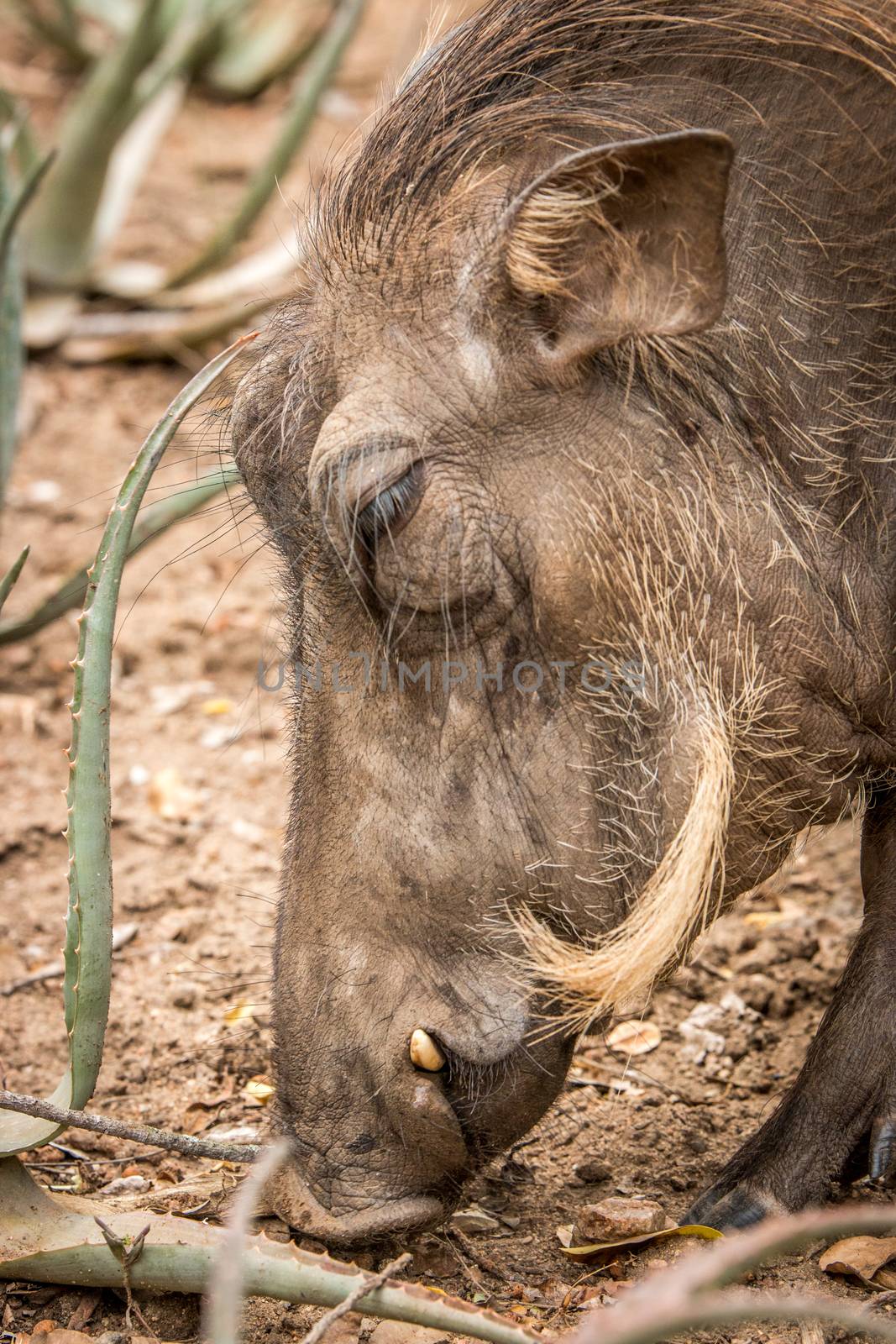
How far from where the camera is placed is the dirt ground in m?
2.47

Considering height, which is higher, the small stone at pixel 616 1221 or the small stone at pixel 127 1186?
the small stone at pixel 127 1186

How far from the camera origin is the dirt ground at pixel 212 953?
8.12 ft

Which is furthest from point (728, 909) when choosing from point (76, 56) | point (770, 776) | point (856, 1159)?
point (76, 56)

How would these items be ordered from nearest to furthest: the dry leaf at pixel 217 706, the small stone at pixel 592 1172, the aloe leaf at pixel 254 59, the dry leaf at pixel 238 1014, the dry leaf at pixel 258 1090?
the small stone at pixel 592 1172, the dry leaf at pixel 258 1090, the dry leaf at pixel 238 1014, the dry leaf at pixel 217 706, the aloe leaf at pixel 254 59

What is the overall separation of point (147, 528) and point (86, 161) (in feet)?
11.1

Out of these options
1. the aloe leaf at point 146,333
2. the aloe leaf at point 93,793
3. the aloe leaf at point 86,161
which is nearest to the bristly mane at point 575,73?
the aloe leaf at point 93,793

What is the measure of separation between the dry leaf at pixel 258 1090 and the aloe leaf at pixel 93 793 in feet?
1.95

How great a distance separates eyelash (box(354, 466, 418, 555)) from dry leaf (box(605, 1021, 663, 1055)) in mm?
1354

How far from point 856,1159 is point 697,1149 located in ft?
1.08

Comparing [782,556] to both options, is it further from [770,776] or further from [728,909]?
[728,909]

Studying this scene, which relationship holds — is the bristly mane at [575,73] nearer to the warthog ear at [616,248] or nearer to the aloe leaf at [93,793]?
the warthog ear at [616,248]

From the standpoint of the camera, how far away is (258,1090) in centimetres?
292

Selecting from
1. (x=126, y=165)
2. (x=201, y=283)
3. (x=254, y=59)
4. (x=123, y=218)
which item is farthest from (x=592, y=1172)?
(x=254, y=59)

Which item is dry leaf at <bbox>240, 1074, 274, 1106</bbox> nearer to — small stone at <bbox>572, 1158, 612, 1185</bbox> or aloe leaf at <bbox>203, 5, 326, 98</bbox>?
small stone at <bbox>572, 1158, 612, 1185</bbox>
